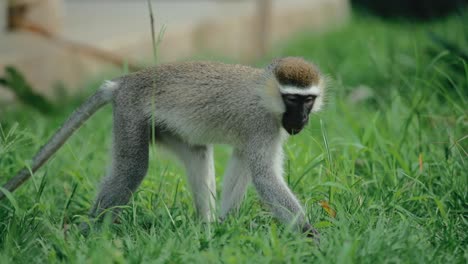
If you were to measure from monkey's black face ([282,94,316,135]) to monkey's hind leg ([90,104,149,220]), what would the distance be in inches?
35.6

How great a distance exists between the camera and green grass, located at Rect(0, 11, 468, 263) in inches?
153

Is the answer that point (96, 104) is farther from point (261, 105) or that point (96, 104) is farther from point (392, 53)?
point (392, 53)

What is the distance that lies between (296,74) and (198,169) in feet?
3.25

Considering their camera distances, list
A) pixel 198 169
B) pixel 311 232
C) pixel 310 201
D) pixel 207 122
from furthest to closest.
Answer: pixel 198 169 < pixel 207 122 < pixel 310 201 < pixel 311 232

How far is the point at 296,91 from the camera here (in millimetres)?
4406

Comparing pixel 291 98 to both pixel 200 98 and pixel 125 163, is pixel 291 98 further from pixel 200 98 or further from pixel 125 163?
pixel 125 163

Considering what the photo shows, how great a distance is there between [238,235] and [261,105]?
0.89 metres

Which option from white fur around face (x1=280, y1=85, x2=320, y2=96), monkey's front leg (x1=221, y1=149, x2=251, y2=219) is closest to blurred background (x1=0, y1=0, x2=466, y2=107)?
monkey's front leg (x1=221, y1=149, x2=251, y2=219)

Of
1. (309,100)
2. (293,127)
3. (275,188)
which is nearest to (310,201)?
(275,188)

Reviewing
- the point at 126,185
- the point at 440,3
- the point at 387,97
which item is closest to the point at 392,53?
the point at 387,97

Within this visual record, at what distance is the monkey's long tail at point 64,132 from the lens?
479 cm

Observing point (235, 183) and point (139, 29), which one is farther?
point (139, 29)

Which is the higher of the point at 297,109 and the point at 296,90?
the point at 296,90

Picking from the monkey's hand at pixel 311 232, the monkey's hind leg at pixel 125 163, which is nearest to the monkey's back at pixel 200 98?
the monkey's hind leg at pixel 125 163
